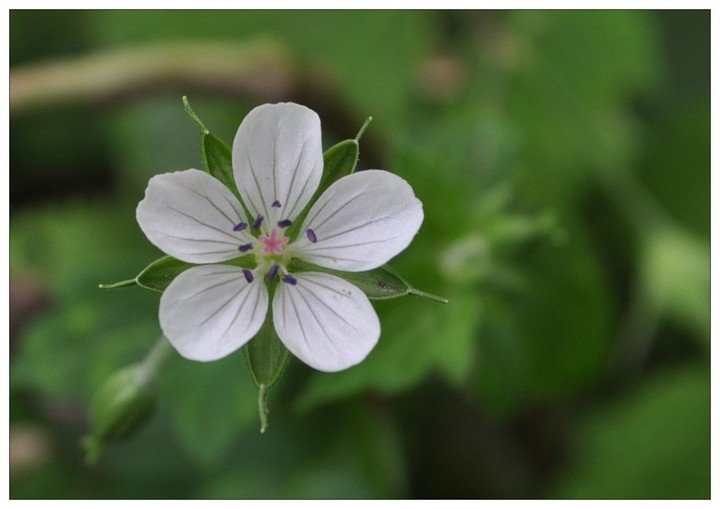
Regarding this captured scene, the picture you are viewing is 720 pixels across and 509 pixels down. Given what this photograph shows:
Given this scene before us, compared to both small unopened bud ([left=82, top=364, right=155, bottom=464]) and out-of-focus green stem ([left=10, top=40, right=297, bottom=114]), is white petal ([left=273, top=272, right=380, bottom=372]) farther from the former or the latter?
out-of-focus green stem ([left=10, top=40, right=297, bottom=114])

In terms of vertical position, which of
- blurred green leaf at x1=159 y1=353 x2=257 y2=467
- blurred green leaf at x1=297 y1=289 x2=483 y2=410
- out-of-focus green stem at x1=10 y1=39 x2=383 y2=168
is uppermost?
out-of-focus green stem at x1=10 y1=39 x2=383 y2=168

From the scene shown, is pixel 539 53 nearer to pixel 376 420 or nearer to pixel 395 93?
pixel 395 93

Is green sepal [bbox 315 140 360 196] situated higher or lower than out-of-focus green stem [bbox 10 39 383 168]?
lower

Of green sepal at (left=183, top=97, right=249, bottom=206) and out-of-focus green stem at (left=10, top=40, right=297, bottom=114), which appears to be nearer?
green sepal at (left=183, top=97, right=249, bottom=206)

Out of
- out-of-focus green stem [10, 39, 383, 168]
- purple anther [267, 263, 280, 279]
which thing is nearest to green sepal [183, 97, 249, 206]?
purple anther [267, 263, 280, 279]

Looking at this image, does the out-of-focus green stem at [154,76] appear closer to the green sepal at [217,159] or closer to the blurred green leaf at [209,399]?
the blurred green leaf at [209,399]

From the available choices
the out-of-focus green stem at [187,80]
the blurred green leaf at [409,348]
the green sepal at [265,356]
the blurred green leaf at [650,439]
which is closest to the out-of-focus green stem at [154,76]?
the out-of-focus green stem at [187,80]

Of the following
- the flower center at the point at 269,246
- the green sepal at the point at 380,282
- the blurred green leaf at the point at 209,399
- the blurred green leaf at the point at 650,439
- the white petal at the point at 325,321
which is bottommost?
the blurred green leaf at the point at 650,439
